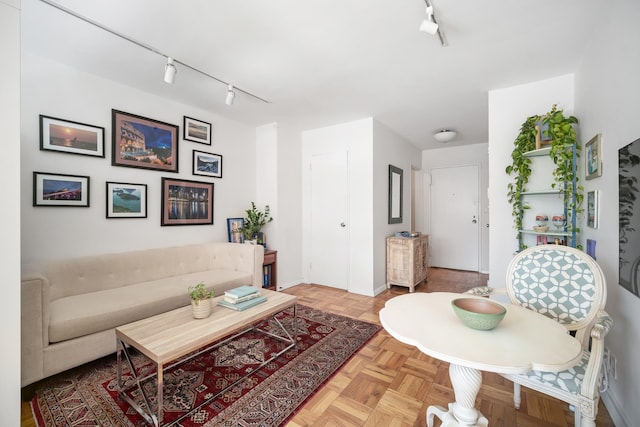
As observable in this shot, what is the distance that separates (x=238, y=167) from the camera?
3.89m

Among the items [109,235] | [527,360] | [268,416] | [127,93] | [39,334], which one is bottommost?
[268,416]

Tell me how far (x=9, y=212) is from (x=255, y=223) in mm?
2675

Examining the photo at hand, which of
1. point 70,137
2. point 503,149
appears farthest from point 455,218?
point 70,137

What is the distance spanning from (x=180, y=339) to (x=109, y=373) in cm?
89

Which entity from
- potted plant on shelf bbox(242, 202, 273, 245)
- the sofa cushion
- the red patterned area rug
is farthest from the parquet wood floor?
potted plant on shelf bbox(242, 202, 273, 245)

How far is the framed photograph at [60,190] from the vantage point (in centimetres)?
223

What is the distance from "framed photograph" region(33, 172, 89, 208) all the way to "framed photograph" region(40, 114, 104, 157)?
0.23 meters

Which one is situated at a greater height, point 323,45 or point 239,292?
point 323,45

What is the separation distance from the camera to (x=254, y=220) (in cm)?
378

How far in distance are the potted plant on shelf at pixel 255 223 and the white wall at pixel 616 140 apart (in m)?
3.25

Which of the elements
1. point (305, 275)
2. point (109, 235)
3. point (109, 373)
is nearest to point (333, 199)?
point (305, 275)

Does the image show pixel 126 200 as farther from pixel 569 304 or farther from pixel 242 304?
pixel 569 304

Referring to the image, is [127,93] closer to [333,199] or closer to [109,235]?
Answer: [109,235]

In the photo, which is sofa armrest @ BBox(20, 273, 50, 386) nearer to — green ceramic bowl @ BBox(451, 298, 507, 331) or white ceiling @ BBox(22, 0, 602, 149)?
white ceiling @ BBox(22, 0, 602, 149)
